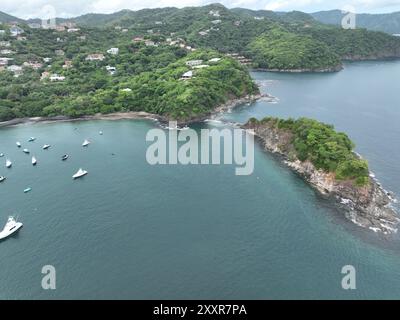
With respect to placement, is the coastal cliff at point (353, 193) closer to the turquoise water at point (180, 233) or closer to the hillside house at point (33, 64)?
the turquoise water at point (180, 233)

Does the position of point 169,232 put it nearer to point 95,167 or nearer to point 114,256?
point 114,256

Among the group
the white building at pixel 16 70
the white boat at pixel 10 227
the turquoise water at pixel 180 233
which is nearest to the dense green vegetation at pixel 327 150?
the turquoise water at pixel 180 233

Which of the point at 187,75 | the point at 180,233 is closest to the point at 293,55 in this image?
the point at 187,75

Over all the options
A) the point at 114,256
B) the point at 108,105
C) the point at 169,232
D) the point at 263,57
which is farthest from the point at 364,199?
the point at 263,57

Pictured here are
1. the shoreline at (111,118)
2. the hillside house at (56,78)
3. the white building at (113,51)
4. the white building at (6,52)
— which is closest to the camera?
the shoreline at (111,118)

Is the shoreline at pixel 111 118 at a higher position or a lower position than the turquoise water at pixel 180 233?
higher

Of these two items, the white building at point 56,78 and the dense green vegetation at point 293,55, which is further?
the dense green vegetation at point 293,55
